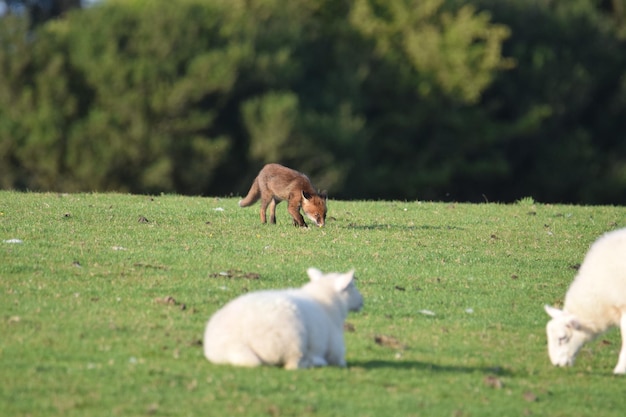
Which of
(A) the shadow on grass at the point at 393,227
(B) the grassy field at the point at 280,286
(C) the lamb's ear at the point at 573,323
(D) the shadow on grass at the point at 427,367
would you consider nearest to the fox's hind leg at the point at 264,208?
(B) the grassy field at the point at 280,286

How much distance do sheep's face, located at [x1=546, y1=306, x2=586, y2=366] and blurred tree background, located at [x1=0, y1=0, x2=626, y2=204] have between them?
105 ft

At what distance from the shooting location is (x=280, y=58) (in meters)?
45.1

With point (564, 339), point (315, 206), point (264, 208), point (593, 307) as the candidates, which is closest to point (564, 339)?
point (564, 339)

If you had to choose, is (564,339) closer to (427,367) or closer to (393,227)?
(427,367)

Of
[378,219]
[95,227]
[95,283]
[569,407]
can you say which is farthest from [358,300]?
[378,219]

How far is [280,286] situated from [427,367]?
3.88 meters

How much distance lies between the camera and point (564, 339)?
11258 millimetres

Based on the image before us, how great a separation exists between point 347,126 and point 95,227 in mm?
27610

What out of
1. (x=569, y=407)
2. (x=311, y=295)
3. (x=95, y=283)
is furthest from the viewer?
(x=95, y=283)

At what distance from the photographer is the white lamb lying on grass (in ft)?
31.0

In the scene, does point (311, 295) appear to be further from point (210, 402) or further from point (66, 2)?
point (66, 2)

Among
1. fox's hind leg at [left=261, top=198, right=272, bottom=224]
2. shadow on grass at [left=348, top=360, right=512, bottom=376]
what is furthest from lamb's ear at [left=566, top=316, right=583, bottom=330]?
fox's hind leg at [left=261, top=198, right=272, bottom=224]

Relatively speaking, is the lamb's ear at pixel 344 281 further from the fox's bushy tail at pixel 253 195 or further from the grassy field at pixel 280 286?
the fox's bushy tail at pixel 253 195

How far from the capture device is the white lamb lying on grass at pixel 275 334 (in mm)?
9438
